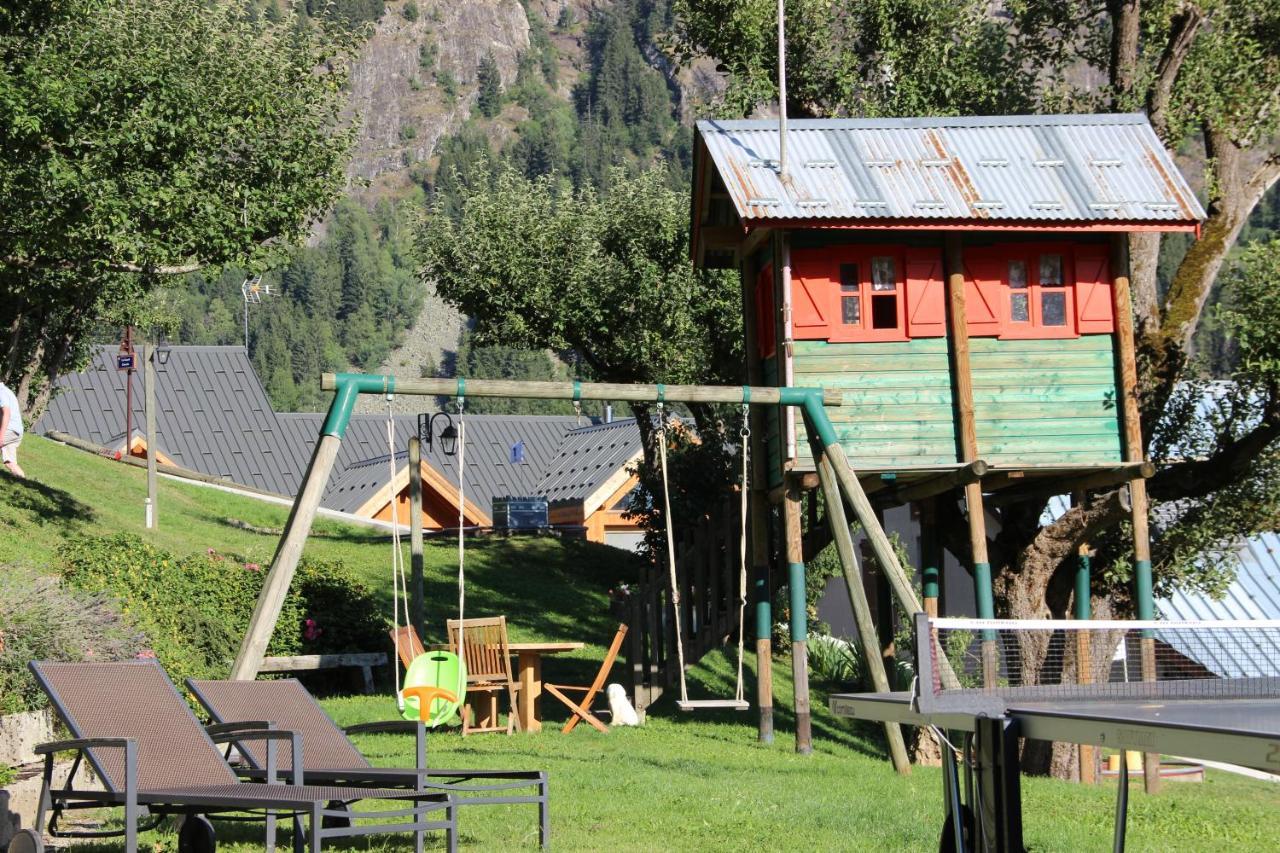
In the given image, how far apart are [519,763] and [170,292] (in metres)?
40.5

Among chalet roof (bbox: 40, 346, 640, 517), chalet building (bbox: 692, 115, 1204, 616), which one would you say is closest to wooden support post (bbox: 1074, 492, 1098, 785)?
chalet building (bbox: 692, 115, 1204, 616)

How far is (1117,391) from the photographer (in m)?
16.7

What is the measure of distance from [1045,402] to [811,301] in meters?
2.64

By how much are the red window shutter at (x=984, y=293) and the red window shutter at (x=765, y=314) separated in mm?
2046

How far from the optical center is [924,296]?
16578 millimetres

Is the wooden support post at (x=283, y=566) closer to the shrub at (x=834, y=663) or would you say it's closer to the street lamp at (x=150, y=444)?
the shrub at (x=834, y=663)

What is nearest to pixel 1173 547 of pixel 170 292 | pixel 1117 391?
pixel 1117 391

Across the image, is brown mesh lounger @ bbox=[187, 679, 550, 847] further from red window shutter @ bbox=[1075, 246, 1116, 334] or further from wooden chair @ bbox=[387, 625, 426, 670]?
red window shutter @ bbox=[1075, 246, 1116, 334]

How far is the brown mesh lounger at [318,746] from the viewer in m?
9.06

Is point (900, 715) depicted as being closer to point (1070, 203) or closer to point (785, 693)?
point (1070, 203)

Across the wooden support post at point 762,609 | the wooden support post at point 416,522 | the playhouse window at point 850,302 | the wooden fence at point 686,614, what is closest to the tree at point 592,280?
the wooden fence at point 686,614

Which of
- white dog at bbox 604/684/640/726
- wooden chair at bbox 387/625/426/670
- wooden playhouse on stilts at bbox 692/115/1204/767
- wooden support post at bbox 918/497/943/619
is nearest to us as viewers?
wooden chair at bbox 387/625/426/670

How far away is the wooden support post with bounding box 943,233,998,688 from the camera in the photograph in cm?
1619

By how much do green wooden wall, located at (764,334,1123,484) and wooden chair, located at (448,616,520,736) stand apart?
3648 millimetres
